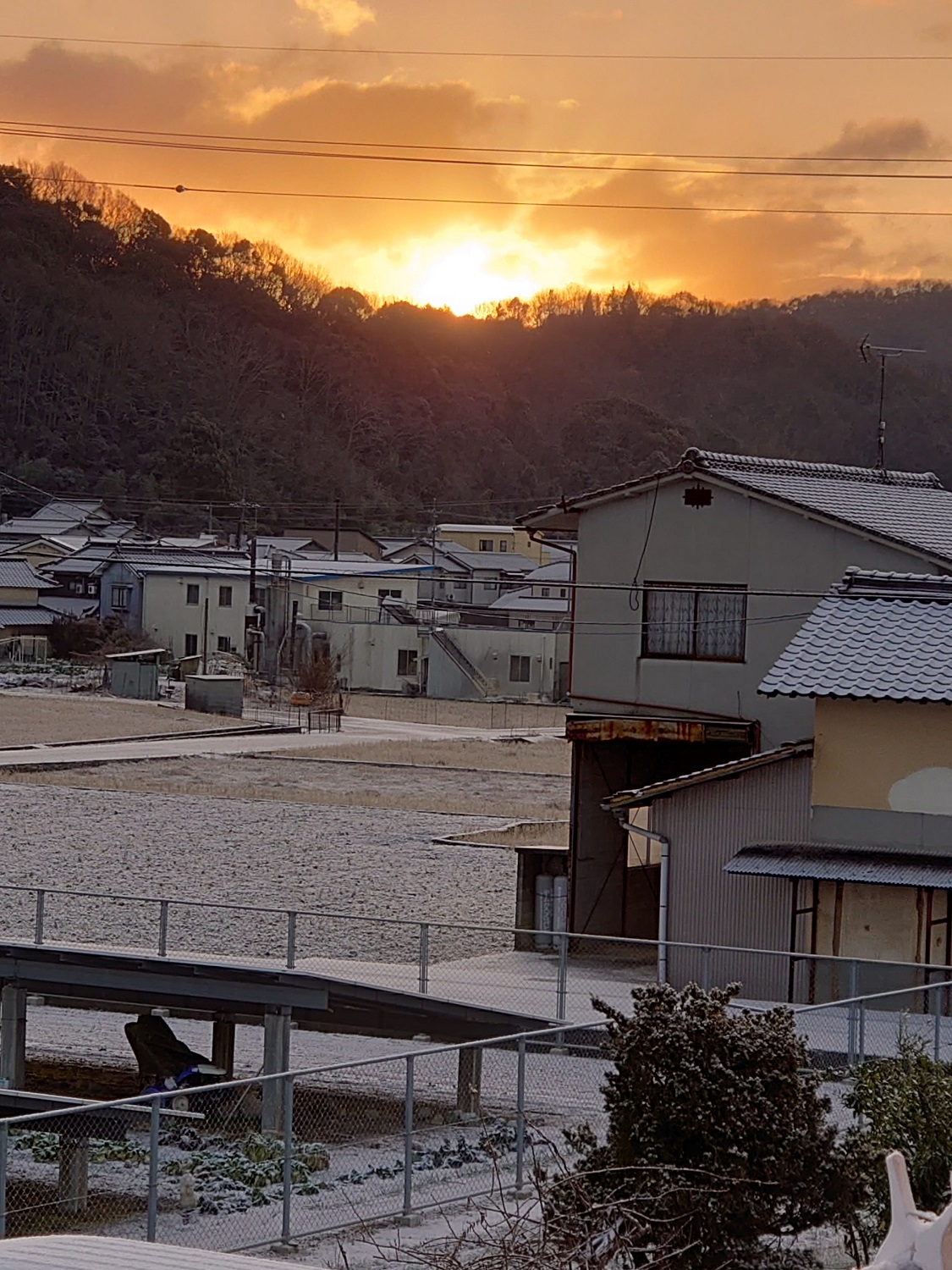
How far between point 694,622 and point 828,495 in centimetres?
289

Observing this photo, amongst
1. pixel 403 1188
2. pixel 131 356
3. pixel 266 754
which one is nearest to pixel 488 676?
pixel 266 754

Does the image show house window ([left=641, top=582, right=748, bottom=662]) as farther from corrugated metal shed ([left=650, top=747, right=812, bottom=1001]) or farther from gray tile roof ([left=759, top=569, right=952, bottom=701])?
corrugated metal shed ([left=650, top=747, right=812, bottom=1001])

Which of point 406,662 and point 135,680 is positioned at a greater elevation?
point 406,662

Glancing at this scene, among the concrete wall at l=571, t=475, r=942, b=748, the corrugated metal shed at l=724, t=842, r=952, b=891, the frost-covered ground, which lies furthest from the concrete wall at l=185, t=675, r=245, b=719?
the corrugated metal shed at l=724, t=842, r=952, b=891

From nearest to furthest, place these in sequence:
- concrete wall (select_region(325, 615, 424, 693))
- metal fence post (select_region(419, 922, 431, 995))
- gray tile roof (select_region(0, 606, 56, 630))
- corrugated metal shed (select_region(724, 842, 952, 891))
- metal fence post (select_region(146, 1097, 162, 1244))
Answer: metal fence post (select_region(146, 1097, 162, 1244)) < metal fence post (select_region(419, 922, 431, 995)) < corrugated metal shed (select_region(724, 842, 952, 891)) < concrete wall (select_region(325, 615, 424, 693)) < gray tile roof (select_region(0, 606, 56, 630))

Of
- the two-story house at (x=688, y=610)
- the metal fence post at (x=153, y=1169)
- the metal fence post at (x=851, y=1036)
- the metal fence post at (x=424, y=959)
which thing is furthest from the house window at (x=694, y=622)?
Result: the metal fence post at (x=153, y=1169)

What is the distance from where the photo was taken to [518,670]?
279ft

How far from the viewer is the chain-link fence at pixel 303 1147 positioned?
12.1 m

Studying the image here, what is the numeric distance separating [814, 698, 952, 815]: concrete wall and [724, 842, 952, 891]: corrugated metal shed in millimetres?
580

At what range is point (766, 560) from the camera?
925 inches

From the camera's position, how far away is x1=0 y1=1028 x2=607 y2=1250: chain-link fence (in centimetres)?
1212

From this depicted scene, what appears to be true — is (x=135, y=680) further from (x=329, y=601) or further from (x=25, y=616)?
(x=25, y=616)

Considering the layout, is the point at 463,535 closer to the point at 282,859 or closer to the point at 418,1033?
the point at 282,859

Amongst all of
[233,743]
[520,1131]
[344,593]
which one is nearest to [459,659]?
[344,593]
